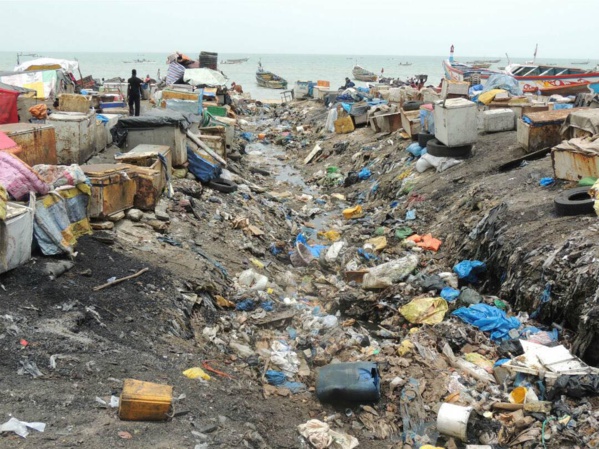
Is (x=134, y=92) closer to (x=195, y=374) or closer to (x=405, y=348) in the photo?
(x=405, y=348)

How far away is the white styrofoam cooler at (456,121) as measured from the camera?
10438 mm

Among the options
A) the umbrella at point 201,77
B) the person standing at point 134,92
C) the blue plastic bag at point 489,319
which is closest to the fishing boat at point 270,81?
the umbrella at point 201,77

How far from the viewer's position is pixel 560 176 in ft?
26.8

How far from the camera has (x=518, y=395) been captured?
489cm

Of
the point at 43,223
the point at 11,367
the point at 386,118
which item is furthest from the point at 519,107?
the point at 11,367

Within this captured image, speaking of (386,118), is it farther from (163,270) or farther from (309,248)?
(163,270)

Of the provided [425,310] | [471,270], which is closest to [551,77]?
[471,270]

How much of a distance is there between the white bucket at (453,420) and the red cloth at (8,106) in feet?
29.1

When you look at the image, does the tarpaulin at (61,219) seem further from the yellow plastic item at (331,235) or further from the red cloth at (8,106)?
the yellow plastic item at (331,235)

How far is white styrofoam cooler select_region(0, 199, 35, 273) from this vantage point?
4846 millimetres

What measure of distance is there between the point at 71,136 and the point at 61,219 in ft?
11.9

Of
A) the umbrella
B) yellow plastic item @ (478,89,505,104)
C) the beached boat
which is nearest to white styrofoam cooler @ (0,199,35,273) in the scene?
yellow plastic item @ (478,89,505,104)

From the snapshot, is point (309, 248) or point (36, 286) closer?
point (36, 286)

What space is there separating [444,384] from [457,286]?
231 cm
